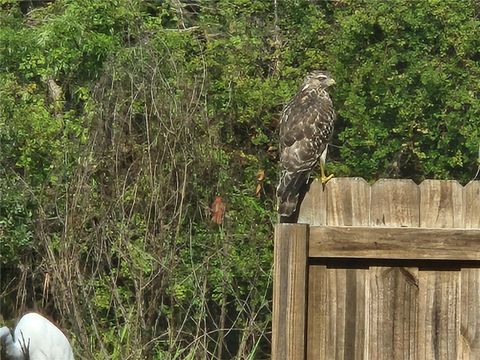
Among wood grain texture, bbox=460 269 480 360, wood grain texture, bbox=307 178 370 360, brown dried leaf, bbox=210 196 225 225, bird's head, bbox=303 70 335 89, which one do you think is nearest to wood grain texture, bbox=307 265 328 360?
wood grain texture, bbox=307 178 370 360

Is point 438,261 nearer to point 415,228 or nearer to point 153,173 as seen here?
point 415,228

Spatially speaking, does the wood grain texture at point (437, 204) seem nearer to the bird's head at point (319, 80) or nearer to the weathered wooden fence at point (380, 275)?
the weathered wooden fence at point (380, 275)

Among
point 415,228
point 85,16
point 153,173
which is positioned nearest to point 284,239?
point 415,228

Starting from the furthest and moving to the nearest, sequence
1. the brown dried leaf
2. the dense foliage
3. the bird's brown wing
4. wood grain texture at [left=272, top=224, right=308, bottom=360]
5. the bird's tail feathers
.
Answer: the brown dried leaf, the dense foliage, the bird's brown wing, the bird's tail feathers, wood grain texture at [left=272, top=224, right=308, bottom=360]

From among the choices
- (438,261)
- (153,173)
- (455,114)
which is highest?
(455,114)

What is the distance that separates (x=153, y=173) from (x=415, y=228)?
3.14 m

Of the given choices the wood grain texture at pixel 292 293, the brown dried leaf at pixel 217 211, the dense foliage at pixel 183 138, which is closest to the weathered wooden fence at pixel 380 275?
the wood grain texture at pixel 292 293

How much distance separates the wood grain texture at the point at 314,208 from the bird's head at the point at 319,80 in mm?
3419

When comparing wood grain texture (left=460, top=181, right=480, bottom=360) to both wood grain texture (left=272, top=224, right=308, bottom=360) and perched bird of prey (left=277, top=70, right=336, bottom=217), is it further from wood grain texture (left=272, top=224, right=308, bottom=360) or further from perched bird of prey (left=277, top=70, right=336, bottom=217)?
perched bird of prey (left=277, top=70, right=336, bottom=217)

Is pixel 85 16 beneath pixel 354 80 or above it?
above

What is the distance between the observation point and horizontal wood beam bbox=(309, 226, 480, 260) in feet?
8.98

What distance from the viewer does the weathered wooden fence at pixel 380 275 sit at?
274cm

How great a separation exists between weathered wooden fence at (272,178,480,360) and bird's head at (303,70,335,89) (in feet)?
11.3

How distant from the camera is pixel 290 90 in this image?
698 centimetres
